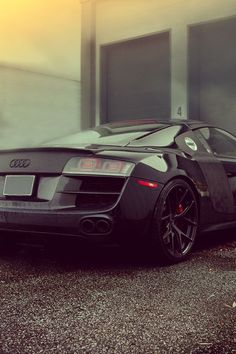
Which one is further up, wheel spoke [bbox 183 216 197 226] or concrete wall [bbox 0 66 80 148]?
concrete wall [bbox 0 66 80 148]

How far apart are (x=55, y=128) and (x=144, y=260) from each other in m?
11.2

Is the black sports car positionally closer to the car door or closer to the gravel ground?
the gravel ground

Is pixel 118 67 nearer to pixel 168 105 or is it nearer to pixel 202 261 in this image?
pixel 168 105

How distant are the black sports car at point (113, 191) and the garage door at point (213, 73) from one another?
23.9 feet

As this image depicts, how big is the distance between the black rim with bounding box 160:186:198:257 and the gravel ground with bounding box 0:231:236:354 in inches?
5.7

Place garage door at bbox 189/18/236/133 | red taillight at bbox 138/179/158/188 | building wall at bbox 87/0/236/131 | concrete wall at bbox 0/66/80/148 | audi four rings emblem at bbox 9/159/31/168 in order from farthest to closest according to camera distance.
Answer: 1. concrete wall at bbox 0/66/80/148
2. building wall at bbox 87/0/236/131
3. garage door at bbox 189/18/236/133
4. audi four rings emblem at bbox 9/159/31/168
5. red taillight at bbox 138/179/158/188

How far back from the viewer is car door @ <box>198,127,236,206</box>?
4.42 metres

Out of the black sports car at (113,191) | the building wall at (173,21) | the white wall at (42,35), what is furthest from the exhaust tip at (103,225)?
the white wall at (42,35)

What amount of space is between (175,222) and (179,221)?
7cm

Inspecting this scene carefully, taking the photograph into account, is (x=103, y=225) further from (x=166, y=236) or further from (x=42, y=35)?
(x=42, y=35)

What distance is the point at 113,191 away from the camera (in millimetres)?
3367

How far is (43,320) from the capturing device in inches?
96.3

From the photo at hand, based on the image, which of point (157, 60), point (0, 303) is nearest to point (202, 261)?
point (0, 303)

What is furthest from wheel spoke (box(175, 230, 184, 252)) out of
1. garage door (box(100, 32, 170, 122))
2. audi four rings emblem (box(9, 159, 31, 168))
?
garage door (box(100, 32, 170, 122))
